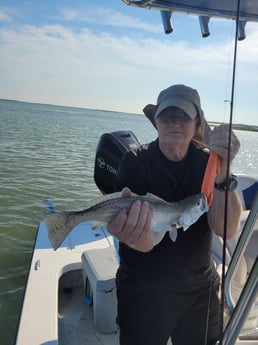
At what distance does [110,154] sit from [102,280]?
2.37m

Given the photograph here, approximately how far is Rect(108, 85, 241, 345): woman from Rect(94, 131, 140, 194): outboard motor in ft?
8.60

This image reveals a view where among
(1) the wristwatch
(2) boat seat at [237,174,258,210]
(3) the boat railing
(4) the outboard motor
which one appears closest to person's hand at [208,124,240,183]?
(1) the wristwatch

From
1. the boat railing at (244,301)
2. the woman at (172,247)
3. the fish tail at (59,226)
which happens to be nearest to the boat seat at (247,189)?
the woman at (172,247)

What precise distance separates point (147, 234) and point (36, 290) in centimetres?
177

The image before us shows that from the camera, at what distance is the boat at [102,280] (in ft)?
6.03

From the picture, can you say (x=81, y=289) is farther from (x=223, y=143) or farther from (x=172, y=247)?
(x=223, y=143)

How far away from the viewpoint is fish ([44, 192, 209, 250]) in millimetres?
2018

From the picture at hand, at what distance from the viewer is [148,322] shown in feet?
7.06

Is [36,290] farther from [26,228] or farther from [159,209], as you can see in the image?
[26,228]

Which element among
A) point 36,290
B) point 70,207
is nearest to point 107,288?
point 36,290

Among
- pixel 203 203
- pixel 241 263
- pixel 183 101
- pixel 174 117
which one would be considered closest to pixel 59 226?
pixel 203 203

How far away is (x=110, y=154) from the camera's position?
203 inches

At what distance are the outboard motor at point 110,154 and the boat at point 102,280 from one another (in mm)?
19

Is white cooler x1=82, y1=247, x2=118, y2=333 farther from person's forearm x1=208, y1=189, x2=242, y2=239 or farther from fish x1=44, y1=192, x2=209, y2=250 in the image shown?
person's forearm x1=208, y1=189, x2=242, y2=239
